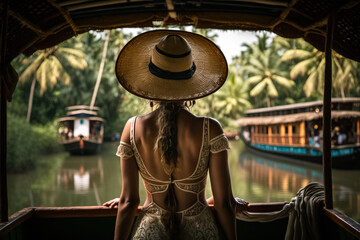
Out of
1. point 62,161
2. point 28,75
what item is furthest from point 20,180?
point 28,75

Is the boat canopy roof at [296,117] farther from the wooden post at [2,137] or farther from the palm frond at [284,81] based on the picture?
the wooden post at [2,137]

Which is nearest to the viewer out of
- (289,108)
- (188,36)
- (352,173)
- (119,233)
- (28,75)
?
(119,233)

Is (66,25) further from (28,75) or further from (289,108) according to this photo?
(28,75)

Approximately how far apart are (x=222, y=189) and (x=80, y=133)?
13.0 metres

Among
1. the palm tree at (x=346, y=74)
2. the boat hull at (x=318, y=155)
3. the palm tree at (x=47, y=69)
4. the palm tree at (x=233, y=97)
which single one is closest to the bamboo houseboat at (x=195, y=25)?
the boat hull at (x=318, y=155)

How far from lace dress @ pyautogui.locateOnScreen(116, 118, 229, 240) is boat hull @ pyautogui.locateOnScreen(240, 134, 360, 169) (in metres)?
9.17

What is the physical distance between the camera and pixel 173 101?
1.08 m

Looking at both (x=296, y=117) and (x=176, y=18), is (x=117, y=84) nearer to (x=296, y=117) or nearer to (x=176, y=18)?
(x=296, y=117)

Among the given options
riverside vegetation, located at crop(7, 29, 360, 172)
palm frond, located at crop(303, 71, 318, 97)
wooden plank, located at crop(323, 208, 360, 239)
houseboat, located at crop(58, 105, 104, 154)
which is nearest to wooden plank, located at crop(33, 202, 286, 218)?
wooden plank, located at crop(323, 208, 360, 239)

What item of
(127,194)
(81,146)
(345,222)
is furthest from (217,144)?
(81,146)

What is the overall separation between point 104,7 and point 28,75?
15.7m

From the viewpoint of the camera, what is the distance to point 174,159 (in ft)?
3.40

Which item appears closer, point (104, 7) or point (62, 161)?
point (104, 7)

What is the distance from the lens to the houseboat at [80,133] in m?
13.0
